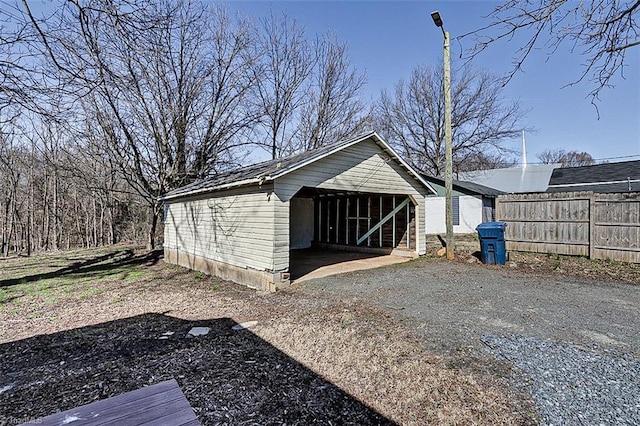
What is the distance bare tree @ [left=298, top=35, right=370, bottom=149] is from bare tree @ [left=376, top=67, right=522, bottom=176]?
15.3 ft

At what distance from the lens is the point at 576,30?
3.40 m

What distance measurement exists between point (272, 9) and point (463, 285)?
1648 cm

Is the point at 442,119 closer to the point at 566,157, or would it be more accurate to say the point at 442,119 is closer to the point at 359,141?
the point at 359,141

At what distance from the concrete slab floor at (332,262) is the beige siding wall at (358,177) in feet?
4.01

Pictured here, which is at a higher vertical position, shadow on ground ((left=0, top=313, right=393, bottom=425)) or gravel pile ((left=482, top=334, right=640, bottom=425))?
gravel pile ((left=482, top=334, right=640, bottom=425))

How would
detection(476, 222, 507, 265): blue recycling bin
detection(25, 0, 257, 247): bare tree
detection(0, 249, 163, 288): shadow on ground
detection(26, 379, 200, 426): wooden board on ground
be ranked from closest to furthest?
detection(26, 379, 200, 426): wooden board on ground → detection(0, 249, 163, 288): shadow on ground → detection(476, 222, 507, 265): blue recycling bin → detection(25, 0, 257, 247): bare tree

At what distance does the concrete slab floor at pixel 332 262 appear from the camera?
26.9 ft

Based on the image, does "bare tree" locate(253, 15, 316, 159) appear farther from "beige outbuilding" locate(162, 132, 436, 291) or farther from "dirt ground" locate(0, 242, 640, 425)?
"dirt ground" locate(0, 242, 640, 425)

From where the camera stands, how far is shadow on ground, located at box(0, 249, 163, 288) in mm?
8523

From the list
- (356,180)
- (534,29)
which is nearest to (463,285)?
(356,180)

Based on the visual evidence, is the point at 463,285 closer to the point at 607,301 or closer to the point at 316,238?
the point at 607,301

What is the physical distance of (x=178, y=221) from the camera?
34.8 ft

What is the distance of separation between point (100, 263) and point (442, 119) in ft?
75.8

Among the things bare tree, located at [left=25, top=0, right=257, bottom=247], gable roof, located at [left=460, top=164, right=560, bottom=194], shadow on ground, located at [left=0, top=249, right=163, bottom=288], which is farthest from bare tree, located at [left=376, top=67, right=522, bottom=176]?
shadow on ground, located at [left=0, top=249, right=163, bottom=288]
